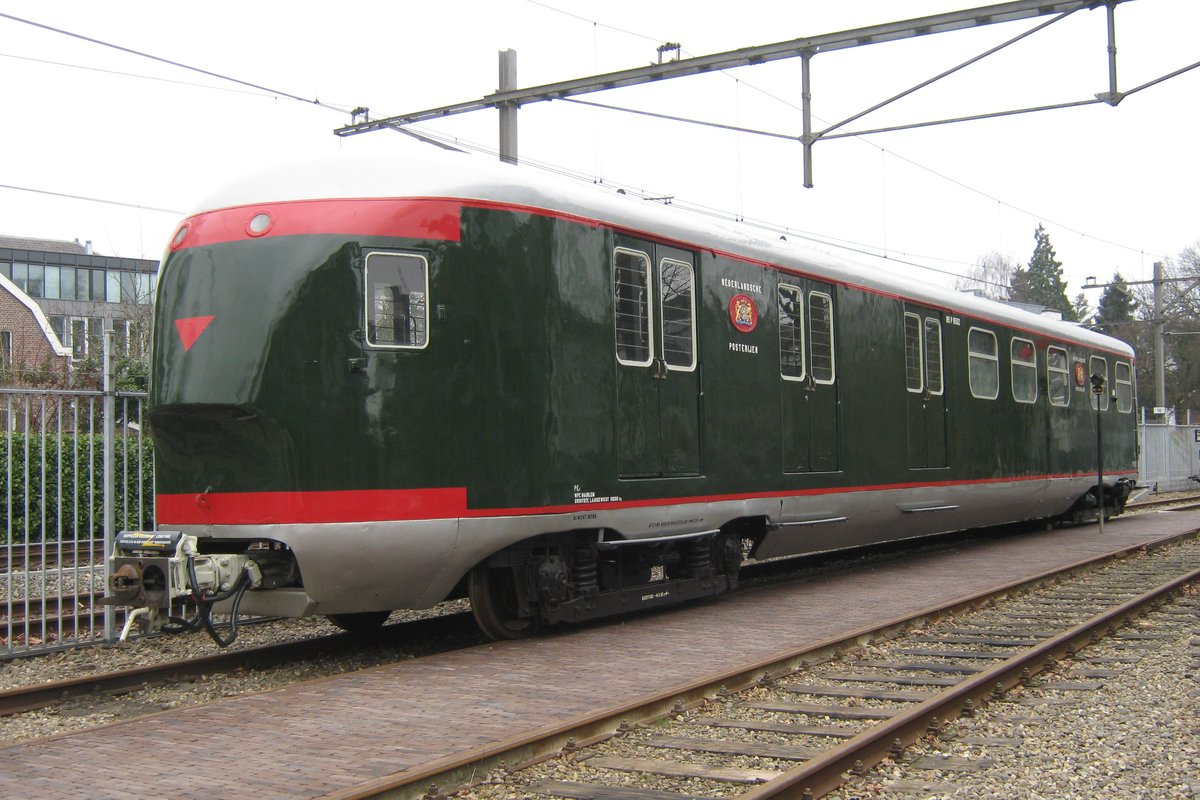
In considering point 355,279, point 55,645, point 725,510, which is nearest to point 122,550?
point 55,645

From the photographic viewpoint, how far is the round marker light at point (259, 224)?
25.5 feet

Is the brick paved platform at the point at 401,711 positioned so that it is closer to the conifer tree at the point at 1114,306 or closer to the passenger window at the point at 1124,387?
the passenger window at the point at 1124,387

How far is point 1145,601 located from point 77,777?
8.98m

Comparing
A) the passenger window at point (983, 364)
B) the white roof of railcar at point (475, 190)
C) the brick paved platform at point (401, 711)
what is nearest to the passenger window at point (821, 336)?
the white roof of railcar at point (475, 190)

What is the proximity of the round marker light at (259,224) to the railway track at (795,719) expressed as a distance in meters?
4.00

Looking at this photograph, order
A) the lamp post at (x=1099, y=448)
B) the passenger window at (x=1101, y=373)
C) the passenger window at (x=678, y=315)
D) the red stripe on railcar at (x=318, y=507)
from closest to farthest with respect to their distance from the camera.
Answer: the red stripe on railcar at (x=318, y=507) → the passenger window at (x=678, y=315) → the lamp post at (x=1099, y=448) → the passenger window at (x=1101, y=373)

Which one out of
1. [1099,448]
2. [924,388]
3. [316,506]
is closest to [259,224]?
[316,506]

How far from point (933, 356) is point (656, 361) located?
20.1ft

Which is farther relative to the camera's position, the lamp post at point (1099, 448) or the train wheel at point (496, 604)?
the lamp post at point (1099, 448)

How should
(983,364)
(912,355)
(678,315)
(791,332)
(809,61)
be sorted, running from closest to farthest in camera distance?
(678,315) < (791,332) < (809,61) < (912,355) < (983,364)

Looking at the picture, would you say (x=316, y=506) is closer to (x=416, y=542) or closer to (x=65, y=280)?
(x=416, y=542)

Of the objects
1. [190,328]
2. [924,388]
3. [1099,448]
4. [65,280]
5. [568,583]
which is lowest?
[568,583]

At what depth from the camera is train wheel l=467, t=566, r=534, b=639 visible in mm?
8438

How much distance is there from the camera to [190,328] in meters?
7.82
